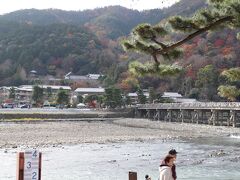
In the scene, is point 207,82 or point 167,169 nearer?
point 167,169

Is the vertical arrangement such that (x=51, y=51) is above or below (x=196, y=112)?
above

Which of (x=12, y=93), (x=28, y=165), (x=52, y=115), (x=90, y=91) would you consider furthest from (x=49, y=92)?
(x=28, y=165)

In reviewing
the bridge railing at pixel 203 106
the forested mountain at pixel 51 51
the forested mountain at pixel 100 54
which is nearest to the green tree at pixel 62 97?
the forested mountain at pixel 100 54

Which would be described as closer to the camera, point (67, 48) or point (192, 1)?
point (67, 48)

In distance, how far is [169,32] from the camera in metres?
6.69

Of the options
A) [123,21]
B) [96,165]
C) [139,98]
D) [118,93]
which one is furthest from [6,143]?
[123,21]

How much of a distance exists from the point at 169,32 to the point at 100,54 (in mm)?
81398

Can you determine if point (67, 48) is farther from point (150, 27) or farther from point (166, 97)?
point (150, 27)

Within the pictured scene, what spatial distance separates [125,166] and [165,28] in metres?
9.39

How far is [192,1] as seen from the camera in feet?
348

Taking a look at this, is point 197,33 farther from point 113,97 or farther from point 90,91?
point 90,91

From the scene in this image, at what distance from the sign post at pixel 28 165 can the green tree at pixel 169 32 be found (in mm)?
2458

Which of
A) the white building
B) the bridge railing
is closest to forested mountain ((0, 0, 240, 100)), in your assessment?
the white building

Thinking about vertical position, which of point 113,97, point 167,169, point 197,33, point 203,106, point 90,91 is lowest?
point 167,169
